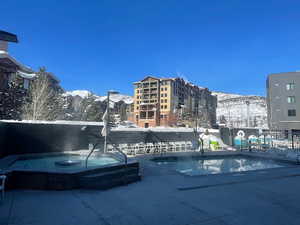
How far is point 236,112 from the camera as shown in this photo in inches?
2405

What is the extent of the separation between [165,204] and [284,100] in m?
36.2

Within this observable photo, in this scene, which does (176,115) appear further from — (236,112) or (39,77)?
(39,77)

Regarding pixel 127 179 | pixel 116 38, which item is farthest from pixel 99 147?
pixel 116 38

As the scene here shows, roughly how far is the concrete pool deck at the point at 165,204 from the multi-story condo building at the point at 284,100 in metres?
32.2

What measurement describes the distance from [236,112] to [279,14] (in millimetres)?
52084

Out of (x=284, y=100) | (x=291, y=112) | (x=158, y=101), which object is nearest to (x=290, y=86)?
(x=284, y=100)

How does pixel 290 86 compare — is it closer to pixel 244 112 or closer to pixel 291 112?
pixel 291 112

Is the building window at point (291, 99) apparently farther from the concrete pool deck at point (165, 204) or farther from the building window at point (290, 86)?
the concrete pool deck at point (165, 204)

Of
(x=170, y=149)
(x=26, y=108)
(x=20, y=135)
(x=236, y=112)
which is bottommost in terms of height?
(x=170, y=149)

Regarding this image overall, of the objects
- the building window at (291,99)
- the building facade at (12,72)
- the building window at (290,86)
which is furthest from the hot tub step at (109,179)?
the building window at (290,86)

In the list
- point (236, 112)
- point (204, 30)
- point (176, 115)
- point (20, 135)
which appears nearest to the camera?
point (20, 135)

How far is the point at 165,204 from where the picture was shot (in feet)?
11.0

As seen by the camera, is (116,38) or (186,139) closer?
(186,139)

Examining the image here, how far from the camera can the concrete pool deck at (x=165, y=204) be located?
2756mm
